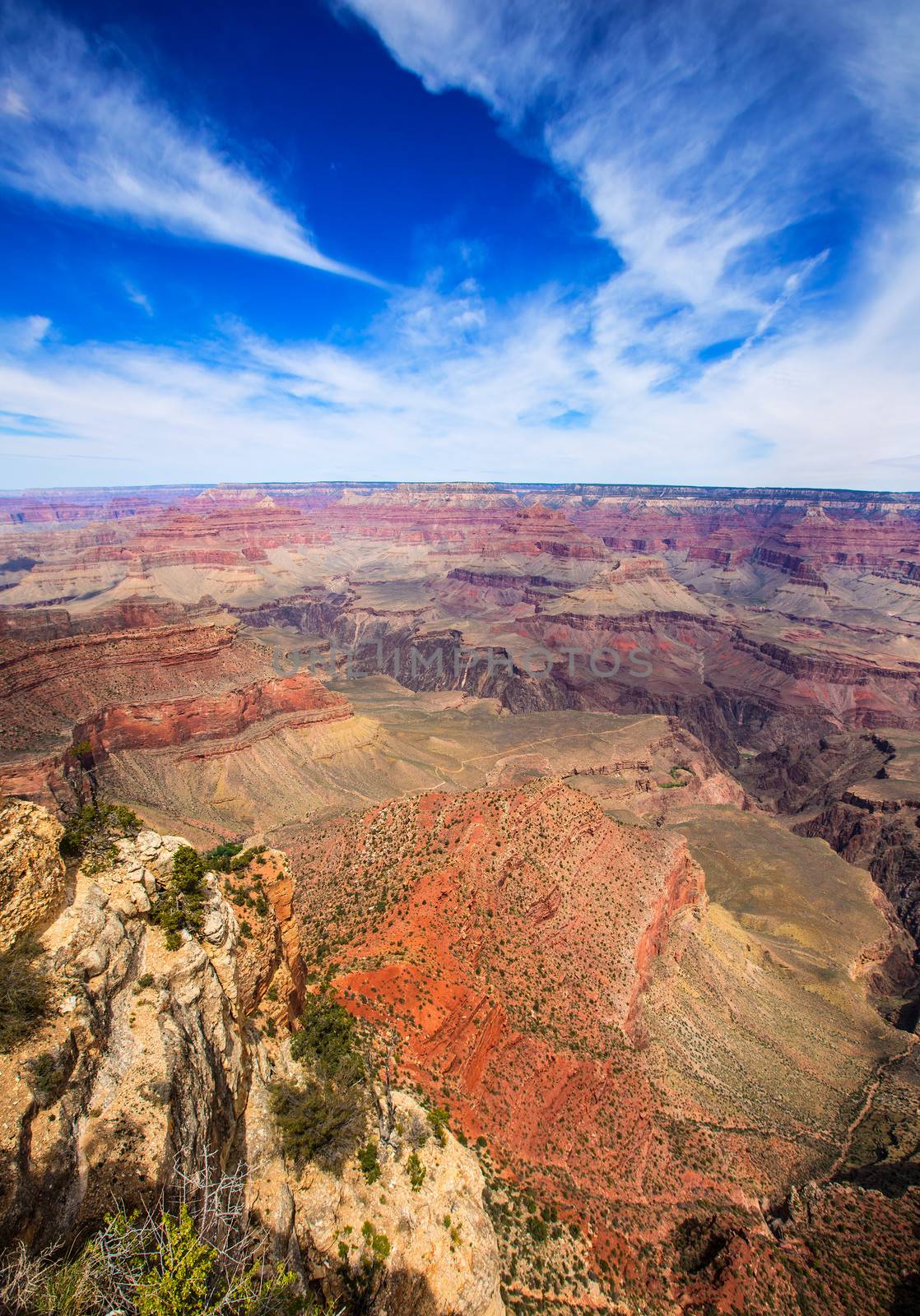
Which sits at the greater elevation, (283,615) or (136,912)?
(136,912)

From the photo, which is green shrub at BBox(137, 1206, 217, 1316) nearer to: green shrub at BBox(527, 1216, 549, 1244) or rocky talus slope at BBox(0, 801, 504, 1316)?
rocky talus slope at BBox(0, 801, 504, 1316)

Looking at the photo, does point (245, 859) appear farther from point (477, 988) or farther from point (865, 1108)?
point (865, 1108)

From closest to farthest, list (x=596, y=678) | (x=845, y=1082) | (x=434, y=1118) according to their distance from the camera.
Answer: (x=434, y=1118)
(x=845, y=1082)
(x=596, y=678)

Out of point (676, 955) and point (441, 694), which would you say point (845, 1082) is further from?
point (441, 694)

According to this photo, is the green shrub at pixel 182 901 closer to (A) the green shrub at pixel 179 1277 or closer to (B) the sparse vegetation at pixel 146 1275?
(B) the sparse vegetation at pixel 146 1275

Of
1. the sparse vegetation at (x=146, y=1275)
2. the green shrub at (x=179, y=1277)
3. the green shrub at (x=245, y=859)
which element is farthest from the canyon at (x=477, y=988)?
the green shrub at (x=179, y=1277)

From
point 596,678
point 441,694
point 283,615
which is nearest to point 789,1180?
point 441,694
